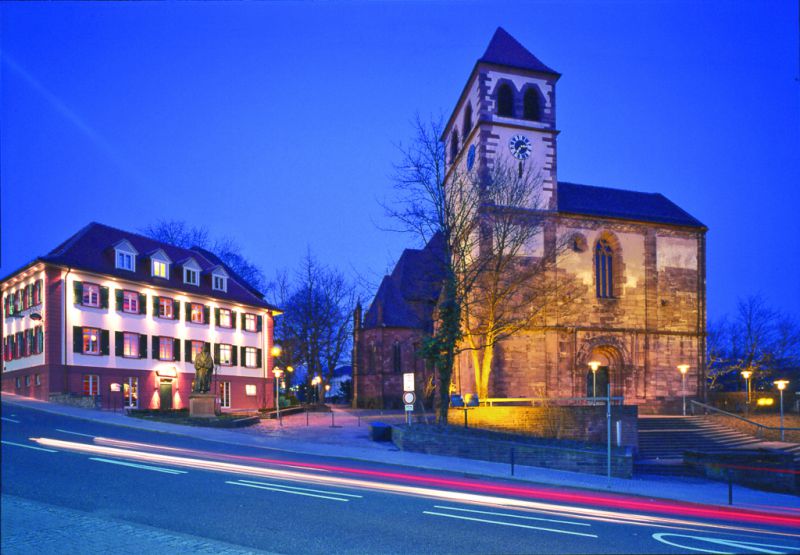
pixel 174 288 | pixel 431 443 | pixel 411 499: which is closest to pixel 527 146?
pixel 431 443

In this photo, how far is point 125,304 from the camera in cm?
3925

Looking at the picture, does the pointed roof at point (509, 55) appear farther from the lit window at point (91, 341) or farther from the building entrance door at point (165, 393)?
the building entrance door at point (165, 393)

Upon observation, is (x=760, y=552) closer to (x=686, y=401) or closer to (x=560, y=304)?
(x=560, y=304)

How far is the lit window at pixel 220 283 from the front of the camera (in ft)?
155

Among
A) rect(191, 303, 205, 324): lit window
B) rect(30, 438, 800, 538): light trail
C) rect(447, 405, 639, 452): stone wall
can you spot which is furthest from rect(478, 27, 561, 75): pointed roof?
rect(30, 438, 800, 538): light trail

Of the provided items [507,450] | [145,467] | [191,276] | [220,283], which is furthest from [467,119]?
[145,467]

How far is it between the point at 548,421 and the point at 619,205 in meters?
18.6

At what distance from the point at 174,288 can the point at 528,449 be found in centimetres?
3048

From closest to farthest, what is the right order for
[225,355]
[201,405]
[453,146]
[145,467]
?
[145,467], [201,405], [453,146], [225,355]

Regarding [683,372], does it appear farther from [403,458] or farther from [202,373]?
[202,373]

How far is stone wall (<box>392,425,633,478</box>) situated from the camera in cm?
1917

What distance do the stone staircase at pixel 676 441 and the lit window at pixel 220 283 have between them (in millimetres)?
31597

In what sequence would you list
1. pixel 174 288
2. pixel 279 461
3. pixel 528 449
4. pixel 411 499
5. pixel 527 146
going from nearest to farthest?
pixel 411 499 → pixel 279 461 → pixel 528 449 → pixel 527 146 → pixel 174 288

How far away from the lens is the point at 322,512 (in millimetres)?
10391
